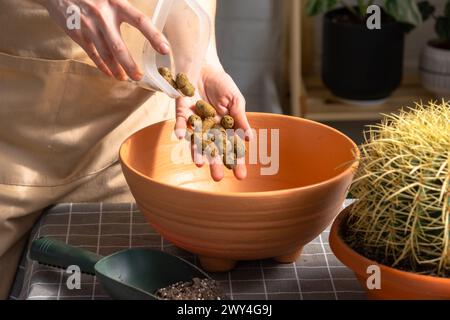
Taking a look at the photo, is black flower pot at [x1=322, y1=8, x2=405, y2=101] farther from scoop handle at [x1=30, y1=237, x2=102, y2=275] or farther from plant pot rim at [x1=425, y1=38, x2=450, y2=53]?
scoop handle at [x1=30, y1=237, x2=102, y2=275]

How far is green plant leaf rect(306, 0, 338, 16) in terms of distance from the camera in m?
2.45

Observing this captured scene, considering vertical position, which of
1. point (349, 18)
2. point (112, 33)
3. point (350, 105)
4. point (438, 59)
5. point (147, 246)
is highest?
point (112, 33)

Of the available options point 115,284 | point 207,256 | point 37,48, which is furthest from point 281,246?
point 37,48

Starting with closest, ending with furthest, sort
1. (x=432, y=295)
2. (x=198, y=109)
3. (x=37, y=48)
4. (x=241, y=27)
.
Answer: (x=432, y=295) → (x=198, y=109) → (x=37, y=48) → (x=241, y=27)

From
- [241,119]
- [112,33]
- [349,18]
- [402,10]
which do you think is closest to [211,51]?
[241,119]

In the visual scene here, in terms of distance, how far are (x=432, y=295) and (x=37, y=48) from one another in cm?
68

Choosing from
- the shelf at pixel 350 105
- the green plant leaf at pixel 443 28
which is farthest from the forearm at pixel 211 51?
the green plant leaf at pixel 443 28

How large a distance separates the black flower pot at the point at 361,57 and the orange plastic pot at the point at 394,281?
1690 mm

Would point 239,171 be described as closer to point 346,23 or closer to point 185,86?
point 185,86

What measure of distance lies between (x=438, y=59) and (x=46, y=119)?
166 centimetres

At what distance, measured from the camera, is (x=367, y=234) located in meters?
0.83

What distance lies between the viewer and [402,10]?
2375 millimetres

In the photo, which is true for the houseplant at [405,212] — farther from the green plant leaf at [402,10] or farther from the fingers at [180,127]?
the green plant leaf at [402,10]
